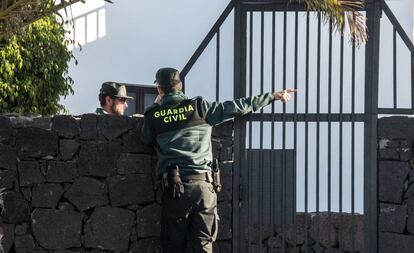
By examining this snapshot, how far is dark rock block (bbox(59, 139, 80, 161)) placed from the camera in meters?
6.40

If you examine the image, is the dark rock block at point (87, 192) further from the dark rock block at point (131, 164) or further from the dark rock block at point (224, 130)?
the dark rock block at point (224, 130)

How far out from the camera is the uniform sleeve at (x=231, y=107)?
241 inches

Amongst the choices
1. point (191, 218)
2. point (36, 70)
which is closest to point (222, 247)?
point (191, 218)

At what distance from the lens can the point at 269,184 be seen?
21.3 ft

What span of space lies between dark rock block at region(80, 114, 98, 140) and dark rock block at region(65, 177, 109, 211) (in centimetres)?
34

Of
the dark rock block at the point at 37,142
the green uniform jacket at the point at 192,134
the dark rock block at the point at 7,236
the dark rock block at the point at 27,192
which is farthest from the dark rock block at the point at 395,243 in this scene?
the dark rock block at the point at 7,236

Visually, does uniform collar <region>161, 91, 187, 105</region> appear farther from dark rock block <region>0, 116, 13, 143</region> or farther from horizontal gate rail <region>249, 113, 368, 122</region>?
dark rock block <region>0, 116, 13, 143</region>

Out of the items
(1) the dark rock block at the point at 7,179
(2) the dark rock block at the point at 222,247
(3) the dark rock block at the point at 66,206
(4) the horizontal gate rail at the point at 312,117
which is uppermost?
(4) the horizontal gate rail at the point at 312,117

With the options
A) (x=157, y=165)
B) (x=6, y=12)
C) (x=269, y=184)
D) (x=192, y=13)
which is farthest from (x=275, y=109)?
(x=192, y=13)

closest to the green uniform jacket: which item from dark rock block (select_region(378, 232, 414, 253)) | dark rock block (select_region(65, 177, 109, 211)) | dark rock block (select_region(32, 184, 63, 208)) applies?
dark rock block (select_region(65, 177, 109, 211))

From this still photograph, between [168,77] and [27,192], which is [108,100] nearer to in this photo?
[168,77]

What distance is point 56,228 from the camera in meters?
6.41

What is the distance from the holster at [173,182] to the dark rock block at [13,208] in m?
1.26

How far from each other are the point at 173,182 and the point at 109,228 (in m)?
0.87
